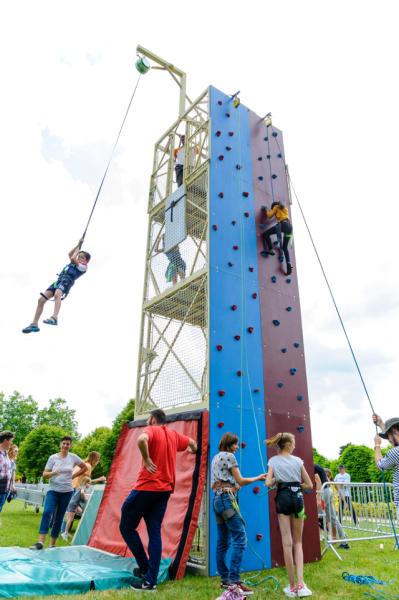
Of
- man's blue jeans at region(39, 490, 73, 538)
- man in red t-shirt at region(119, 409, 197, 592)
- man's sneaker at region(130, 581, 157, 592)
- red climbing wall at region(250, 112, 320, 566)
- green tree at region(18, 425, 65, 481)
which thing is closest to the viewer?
man's sneaker at region(130, 581, 157, 592)

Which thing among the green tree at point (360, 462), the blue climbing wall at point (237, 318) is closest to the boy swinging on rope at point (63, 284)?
the blue climbing wall at point (237, 318)

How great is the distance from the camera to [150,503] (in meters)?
4.61

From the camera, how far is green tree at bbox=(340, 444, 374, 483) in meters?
24.3

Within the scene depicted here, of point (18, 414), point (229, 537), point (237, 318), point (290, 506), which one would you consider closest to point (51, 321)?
point (237, 318)

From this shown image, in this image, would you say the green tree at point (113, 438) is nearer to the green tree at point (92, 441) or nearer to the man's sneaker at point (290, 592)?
the green tree at point (92, 441)

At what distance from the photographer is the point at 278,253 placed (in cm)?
800

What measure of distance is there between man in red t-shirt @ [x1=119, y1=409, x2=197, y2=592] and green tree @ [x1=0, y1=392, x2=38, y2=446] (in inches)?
1905

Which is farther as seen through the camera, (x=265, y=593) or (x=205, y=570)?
(x=205, y=570)

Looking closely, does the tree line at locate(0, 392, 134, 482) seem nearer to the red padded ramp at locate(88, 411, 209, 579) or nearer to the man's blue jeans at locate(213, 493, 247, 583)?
the red padded ramp at locate(88, 411, 209, 579)

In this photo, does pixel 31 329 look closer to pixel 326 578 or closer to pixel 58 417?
pixel 326 578

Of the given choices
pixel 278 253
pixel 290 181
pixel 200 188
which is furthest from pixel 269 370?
pixel 290 181

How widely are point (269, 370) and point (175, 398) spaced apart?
1568 mm

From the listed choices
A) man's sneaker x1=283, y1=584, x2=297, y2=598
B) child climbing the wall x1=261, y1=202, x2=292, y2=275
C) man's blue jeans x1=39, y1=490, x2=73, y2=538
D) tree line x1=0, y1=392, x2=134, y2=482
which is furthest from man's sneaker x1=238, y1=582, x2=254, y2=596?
tree line x1=0, y1=392, x2=134, y2=482

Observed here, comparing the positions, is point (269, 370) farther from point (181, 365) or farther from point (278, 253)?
point (278, 253)
